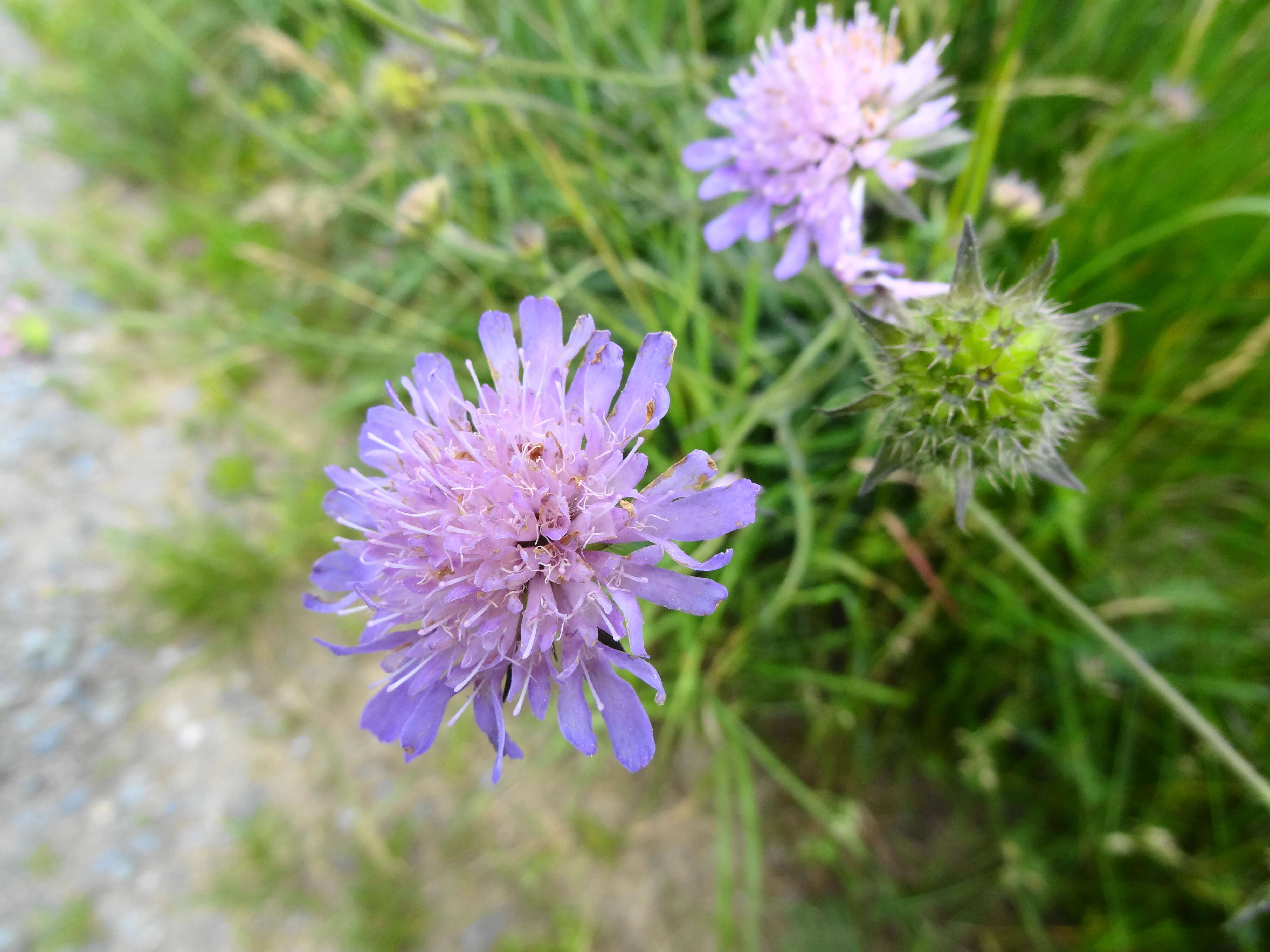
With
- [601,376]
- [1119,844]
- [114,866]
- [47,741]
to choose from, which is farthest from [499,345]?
[47,741]

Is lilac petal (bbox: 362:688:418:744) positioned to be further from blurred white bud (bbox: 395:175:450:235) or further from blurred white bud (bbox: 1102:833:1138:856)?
blurred white bud (bbox: 1102:833:1138:856)

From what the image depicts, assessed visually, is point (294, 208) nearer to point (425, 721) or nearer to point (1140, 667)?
point (425, 721)

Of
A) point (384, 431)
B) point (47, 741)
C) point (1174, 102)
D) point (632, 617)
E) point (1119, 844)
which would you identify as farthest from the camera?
point (47, 741)

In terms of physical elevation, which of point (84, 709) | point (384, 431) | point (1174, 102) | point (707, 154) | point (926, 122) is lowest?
point (384, 431)

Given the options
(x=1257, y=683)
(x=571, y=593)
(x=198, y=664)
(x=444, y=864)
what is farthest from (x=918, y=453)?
(x=198, y=664)

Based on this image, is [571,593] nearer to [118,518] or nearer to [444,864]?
[444,864]

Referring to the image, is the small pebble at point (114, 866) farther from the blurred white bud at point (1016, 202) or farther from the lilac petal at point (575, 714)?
the blurred white bud at point (1016, 202)
